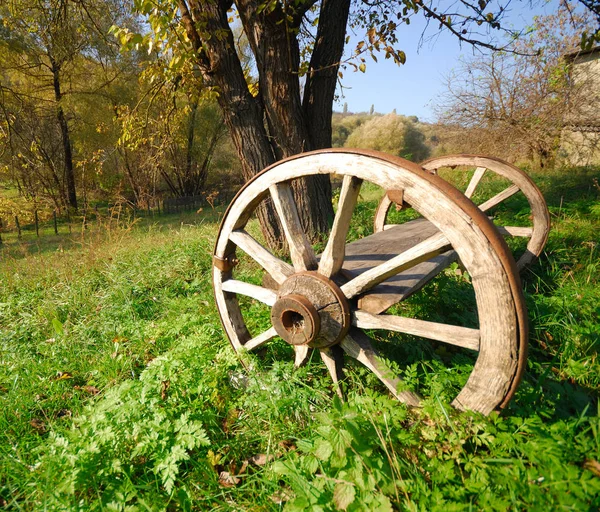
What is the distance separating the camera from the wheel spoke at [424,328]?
4.57 ft

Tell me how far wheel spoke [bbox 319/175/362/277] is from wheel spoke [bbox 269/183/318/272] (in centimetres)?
12

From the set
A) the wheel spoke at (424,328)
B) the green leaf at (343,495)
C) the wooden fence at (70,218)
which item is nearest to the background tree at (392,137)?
the wooden fence at (70,218)

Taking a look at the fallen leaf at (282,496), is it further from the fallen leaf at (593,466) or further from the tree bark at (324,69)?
the tree bark at (324,69)

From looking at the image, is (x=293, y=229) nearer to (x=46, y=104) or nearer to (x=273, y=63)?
(x=273, y=63)

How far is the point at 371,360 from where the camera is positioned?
1718 mm

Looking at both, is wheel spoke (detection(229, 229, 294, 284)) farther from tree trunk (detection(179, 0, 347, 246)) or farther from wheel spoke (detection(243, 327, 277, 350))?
tree trunk (detection(179, 0, 347, 246))

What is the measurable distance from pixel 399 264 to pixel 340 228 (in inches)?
12.5

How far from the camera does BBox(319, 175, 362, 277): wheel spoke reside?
1.56 meters

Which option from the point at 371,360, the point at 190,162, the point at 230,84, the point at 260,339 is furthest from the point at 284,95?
the point at 190,162

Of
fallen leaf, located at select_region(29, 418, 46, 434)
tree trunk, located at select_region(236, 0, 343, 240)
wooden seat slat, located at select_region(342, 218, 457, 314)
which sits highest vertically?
tree trunk, located at select_region(236, 0, 343, 240)

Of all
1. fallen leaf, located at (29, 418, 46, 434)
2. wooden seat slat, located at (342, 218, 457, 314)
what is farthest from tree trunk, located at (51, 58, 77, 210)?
wooden seat slat, located at (342, 218, 457, 314)

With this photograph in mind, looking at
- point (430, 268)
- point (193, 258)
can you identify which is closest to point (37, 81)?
point (193, 258)

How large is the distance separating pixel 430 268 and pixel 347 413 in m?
0.98

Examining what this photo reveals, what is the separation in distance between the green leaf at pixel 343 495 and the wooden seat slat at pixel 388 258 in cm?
72
